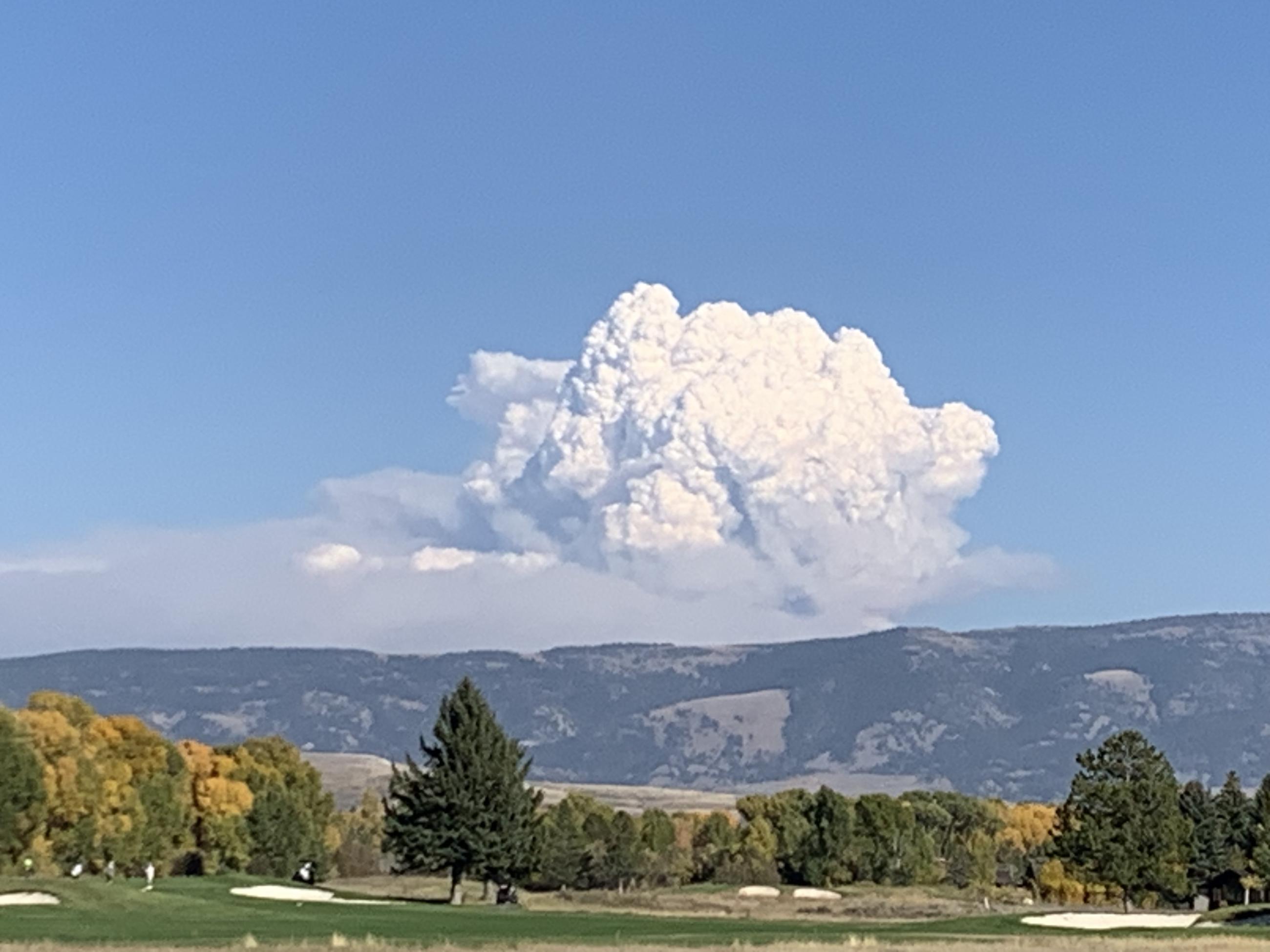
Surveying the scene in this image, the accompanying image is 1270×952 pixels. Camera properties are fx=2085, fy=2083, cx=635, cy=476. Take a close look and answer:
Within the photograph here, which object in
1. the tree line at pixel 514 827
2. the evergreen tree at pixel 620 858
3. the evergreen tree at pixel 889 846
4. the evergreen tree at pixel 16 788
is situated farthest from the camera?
the evergreen tree at pixel 889 846

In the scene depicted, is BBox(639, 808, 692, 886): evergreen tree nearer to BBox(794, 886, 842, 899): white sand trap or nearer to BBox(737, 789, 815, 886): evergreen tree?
BBox(737, 789, 815, 886): evergreen tree

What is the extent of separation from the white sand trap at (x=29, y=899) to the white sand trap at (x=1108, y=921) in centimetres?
3234

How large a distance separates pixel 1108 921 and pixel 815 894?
2020 inches

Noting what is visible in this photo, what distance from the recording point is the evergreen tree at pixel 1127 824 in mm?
87875

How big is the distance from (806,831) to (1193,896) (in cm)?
4937

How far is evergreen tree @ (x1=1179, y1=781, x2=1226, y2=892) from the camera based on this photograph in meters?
132

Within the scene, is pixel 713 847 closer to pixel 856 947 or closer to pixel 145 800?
pixel 145 800

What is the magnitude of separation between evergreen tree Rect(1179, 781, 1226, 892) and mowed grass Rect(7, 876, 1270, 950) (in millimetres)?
58191

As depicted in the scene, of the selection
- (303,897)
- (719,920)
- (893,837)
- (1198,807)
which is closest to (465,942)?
(719,920)

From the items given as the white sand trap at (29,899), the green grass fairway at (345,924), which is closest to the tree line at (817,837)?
the green grass fairway at (345,924)

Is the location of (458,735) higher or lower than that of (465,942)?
higher

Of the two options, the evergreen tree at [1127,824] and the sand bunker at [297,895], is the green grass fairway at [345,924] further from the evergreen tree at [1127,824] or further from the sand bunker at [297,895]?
the evergreen tree at [1127,824]

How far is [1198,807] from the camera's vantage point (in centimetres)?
13512

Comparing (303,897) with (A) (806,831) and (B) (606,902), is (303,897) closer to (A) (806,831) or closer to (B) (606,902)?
(B) (606,902)
